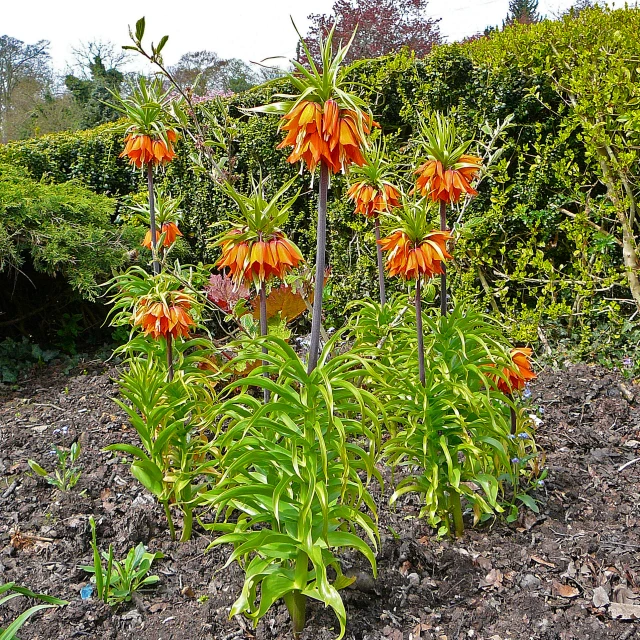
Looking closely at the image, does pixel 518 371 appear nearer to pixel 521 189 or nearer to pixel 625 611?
pixel 625 611

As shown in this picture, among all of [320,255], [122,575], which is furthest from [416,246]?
[122,575]

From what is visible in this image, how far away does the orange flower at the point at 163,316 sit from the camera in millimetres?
2045

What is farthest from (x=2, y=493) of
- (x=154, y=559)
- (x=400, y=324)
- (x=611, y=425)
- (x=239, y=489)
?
(x=611, y=425)

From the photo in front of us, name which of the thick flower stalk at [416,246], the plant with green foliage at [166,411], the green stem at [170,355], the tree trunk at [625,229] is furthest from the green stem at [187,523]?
the tree trunk at [625,229]

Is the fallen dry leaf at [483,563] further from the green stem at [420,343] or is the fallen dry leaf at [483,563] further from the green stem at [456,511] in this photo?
the green stem at [420,343]

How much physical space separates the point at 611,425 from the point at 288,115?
262 centimetres

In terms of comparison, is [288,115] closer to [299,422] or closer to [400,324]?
[299,422]

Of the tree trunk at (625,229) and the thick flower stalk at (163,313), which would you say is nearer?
the thick flower stalk at (163,313)

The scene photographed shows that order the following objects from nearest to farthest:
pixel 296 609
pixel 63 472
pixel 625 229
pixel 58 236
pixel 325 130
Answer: pixel 325 130 < pixel 296 609 < pixel 63 472 < pixel 625 229 < pixel 58 236

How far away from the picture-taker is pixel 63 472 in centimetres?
285

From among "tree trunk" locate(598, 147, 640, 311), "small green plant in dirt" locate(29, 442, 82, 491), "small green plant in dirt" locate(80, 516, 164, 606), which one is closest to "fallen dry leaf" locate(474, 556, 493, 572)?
"small green plant in dirt" locate(80, 516, 164, 606)

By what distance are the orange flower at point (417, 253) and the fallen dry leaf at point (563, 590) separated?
112 centimetres

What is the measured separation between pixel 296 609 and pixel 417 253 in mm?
1142

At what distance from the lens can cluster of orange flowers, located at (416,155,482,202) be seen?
2.01 m
